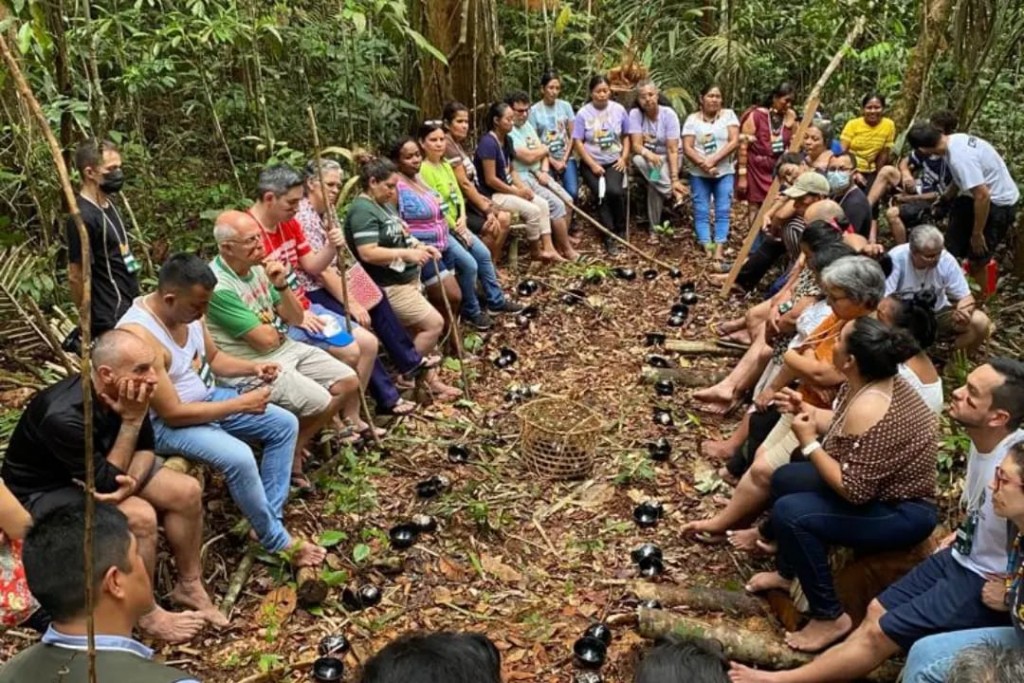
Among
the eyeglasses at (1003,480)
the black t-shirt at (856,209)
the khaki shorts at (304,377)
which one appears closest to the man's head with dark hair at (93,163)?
the khaki shorts at (304,377)

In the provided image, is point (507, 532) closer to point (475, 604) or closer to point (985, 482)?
point (475, 604)

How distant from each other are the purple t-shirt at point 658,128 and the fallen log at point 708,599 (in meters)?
5.82

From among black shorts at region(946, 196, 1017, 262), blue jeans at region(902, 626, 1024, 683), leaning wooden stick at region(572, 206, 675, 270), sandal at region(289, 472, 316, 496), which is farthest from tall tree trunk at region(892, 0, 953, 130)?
sandal at region(289, 472, 316, 496)

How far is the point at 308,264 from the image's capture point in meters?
5.23

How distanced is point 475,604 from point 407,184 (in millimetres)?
3261

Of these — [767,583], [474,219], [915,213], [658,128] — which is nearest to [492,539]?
[767,583]

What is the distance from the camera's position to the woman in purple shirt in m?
8.70

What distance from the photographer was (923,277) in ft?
18.7

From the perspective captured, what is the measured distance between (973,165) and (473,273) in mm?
4034

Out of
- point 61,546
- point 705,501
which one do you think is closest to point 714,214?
point 705,501

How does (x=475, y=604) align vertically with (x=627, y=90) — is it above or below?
below

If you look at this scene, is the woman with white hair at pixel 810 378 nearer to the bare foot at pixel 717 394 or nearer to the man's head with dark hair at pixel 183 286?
the bare foot at pixel 717 394

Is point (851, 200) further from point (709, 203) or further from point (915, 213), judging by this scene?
point (709, 203)

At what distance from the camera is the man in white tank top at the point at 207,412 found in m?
3.70
